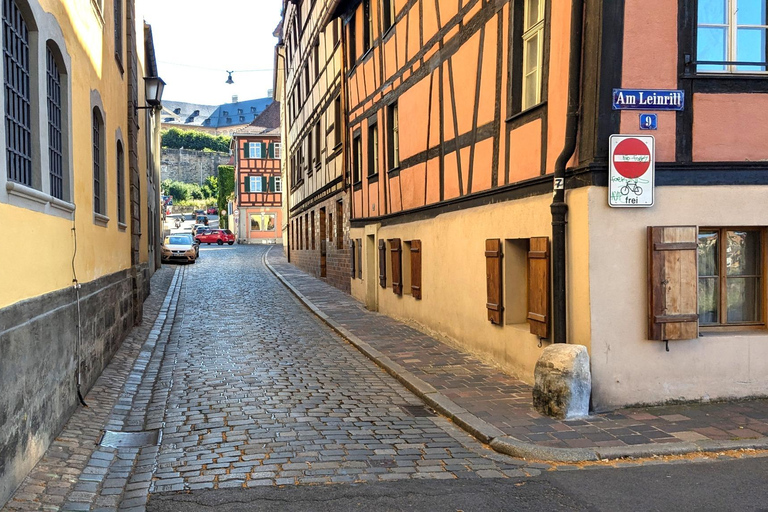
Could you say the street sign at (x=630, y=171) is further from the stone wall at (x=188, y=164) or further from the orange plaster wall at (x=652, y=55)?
the stone wall at (x=188, y=164)

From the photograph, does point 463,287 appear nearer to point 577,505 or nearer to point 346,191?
point 577,505

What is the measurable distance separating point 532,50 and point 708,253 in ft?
9.95

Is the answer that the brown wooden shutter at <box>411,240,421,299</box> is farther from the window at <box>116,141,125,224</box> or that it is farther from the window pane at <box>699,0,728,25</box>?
the window pane at <box>699,0,728,25</box>

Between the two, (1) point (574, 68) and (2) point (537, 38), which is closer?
(1) point (574, 68)

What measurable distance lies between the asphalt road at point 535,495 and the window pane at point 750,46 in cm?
403

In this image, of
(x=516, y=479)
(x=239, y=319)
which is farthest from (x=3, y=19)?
(x=239, y=319)

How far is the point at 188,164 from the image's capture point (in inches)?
5212

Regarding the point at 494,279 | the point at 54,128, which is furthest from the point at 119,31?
the point at 494,279

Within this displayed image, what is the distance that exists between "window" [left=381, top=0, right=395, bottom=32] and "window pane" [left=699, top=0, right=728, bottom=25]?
8.13 meters

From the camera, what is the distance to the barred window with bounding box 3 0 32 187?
534cm

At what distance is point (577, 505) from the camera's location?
4.66 meters

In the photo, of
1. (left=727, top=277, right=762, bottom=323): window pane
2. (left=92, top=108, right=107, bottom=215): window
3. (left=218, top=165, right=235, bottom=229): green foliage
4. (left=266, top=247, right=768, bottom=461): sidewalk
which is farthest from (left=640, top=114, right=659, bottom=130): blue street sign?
(left=218, top=165, right=235, bottom=229): green foliage

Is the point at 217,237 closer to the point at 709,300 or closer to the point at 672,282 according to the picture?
the point at 709,300

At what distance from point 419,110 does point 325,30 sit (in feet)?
36.2
